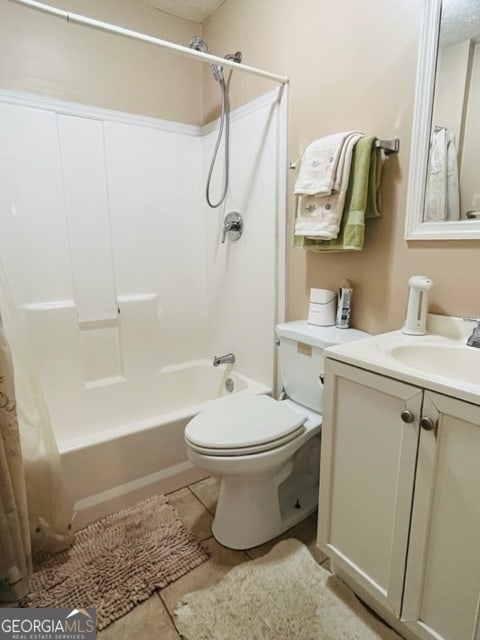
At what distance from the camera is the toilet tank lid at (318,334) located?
1.36m

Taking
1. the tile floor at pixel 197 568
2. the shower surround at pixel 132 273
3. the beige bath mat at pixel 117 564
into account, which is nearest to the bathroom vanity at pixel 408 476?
the tile floor at pixel 197 568

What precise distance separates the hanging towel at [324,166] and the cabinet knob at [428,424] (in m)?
0.84

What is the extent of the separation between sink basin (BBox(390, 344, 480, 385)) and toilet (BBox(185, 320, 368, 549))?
0.86 ft

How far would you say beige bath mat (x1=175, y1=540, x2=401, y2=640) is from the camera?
3.48 ft

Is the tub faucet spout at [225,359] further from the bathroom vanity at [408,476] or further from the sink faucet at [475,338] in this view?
the sink faucet at [475,338]

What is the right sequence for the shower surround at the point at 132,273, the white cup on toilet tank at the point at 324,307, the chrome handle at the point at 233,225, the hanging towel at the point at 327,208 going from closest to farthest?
the hanging towel at the point at 327,208 → the white cup on toilet tank at the point at 324,307 → the shower surround at the point at 132,273 → the chrome handle at the point at 233,225

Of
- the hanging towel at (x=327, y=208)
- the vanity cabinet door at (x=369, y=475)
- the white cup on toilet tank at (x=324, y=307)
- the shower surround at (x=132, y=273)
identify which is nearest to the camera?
the vanity cabinet door at (x=369, y=475)

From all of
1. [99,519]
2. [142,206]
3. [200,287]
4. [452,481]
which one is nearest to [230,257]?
[200,287]

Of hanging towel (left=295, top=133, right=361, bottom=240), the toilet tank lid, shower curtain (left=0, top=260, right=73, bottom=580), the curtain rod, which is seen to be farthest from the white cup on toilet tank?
shower curtain (left=0, top=260, right=73, bottom=580)

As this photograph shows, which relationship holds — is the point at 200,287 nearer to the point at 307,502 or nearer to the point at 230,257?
the point at 230,257

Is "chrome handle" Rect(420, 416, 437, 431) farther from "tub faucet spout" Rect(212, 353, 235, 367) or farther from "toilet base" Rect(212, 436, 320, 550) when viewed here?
"tub faucet spout" Rect(212, 353, 235, 367)

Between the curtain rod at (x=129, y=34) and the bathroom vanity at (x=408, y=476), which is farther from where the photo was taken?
the curtain rod at (x=129, y=34)

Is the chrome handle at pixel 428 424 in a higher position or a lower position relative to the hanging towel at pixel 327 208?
lower

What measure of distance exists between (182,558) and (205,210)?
1.85 m
